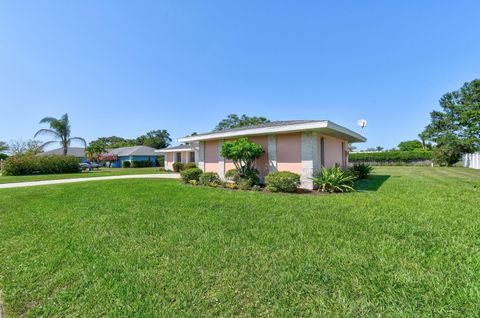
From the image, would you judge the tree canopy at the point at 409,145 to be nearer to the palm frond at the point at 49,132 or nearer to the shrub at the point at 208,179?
the shrub at the point at 208,179

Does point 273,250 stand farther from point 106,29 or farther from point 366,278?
point 106,29

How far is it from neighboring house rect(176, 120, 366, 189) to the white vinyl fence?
850 inches

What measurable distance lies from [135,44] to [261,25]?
24.3 feet

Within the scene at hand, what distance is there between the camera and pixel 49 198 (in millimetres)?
8867

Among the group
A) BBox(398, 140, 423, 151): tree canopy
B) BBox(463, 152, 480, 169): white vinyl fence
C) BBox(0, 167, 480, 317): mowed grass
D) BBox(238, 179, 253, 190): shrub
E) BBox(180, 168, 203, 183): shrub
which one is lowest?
BBox(0, 167, 480, 317): mowed grass

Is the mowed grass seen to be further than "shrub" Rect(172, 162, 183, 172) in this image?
No

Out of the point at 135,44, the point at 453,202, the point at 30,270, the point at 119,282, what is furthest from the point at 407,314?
the point at 135,44

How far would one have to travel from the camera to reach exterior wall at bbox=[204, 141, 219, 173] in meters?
13.5

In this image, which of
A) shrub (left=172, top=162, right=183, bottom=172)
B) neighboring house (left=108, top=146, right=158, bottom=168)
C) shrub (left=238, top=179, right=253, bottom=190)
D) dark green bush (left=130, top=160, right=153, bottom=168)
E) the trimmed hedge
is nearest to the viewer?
shrub (left=238, top=179, right=253, bottom=190)

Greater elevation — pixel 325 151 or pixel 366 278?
pixel 325 151

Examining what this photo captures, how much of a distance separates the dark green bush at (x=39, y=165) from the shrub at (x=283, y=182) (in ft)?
84.5

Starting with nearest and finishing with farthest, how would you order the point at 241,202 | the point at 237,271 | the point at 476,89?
the point at 237,271
the point at 241,202
the point at 476,89

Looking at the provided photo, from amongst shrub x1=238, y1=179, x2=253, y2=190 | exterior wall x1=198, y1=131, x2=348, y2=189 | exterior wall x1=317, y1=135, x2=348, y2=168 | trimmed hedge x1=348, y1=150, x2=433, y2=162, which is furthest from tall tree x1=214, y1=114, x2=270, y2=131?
shrub x1=238, y1=179, x2=253, y2=190

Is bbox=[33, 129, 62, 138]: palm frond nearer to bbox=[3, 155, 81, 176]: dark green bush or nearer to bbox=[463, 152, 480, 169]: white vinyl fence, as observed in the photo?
bbox=[3, 155, 81, 176]: dark green bush
